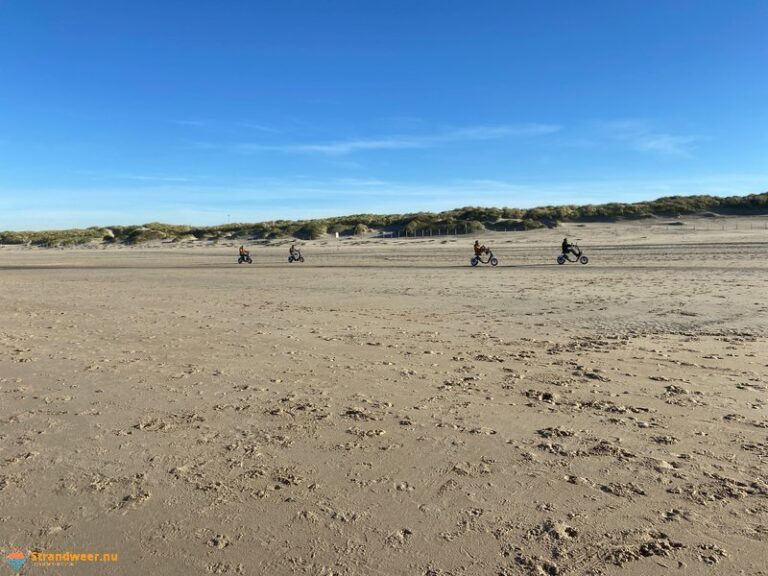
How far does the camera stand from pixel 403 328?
33.8ft

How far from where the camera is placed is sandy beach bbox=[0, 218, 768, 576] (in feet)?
10.8

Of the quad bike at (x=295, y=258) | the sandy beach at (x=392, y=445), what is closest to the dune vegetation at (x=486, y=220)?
the quad bike at (x=295, y=258)

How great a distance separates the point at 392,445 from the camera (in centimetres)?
477

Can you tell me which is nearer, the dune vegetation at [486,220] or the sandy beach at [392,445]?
the sandy beach at [392,445]

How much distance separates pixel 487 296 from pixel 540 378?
8.26m

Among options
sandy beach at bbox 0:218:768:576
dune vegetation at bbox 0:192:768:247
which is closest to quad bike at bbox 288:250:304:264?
sandy beach at bbox 0:218:768:576

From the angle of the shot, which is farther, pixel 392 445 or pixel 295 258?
pixel 295 258

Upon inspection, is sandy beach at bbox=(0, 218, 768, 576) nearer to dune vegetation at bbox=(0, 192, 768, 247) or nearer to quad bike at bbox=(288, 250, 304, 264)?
quad bike at bbox=(288, 250, 304, 264)

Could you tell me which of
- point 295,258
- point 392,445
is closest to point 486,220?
point 295,258

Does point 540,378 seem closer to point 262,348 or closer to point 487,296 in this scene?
point 262,348

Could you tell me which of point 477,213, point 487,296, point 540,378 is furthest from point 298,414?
point 477,213

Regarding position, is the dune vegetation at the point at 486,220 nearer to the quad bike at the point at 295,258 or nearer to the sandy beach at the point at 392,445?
the quad bike at the point at 295,258

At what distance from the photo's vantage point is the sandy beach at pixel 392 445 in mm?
3287

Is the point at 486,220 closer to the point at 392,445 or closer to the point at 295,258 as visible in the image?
→ the point at 295,258
